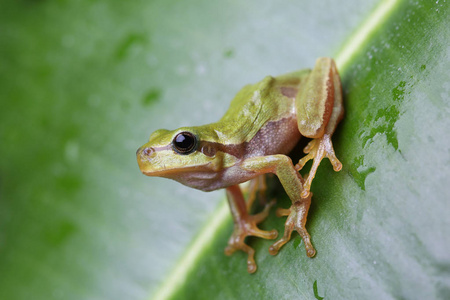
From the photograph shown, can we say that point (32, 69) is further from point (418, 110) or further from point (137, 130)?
point (418, 110)

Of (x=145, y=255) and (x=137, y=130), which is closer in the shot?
(x=145, y=255)

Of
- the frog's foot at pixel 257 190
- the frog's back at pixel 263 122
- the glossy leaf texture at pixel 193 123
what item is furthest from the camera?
the frog's foot at pixel 257 190

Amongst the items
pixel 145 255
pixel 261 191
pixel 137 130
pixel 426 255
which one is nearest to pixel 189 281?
pixel 145 255

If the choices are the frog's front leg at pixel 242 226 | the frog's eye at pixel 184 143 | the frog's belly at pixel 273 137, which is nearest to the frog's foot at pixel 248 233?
the frog's front leg at pixel 242 226

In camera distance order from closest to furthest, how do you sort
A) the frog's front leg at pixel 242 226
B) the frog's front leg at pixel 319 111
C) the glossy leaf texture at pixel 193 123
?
the glossy leaf texture at pixel 193 123 < the frog's front leg at pixel 319 111 < the frog's front leg at pixel 242 226

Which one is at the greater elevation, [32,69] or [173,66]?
[173,66]

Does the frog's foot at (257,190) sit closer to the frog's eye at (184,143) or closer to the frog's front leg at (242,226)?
the frog's front leg at (242,226)

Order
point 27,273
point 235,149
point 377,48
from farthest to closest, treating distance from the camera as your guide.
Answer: point 27,273 < point 235,149 < point 377,48
